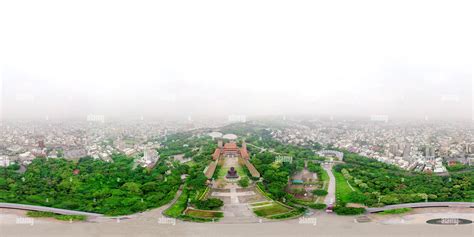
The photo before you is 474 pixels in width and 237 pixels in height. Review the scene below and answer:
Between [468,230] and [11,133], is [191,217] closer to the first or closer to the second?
[468,230]

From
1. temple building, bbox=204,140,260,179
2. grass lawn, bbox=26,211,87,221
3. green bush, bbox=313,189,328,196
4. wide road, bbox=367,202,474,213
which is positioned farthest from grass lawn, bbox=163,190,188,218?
wide road, bbox=367,202,474,213

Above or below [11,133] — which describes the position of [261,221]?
below

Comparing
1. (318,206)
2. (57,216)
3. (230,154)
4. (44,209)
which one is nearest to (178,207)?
(57,216)

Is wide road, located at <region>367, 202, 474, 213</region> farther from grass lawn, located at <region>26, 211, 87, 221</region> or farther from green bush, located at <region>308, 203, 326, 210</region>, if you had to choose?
grass lawn, located at <region>26, 211, 87, 221</region>

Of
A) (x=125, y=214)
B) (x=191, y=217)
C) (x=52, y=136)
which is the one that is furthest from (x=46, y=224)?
(x=52, y=136)

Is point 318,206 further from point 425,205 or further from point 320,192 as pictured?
point 425,205

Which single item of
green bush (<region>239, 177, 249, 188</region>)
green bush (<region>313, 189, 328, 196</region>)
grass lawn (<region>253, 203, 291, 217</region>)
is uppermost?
green bush (<region>239, 177, 249, 188</region>)

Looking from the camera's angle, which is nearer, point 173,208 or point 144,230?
point 144,230
